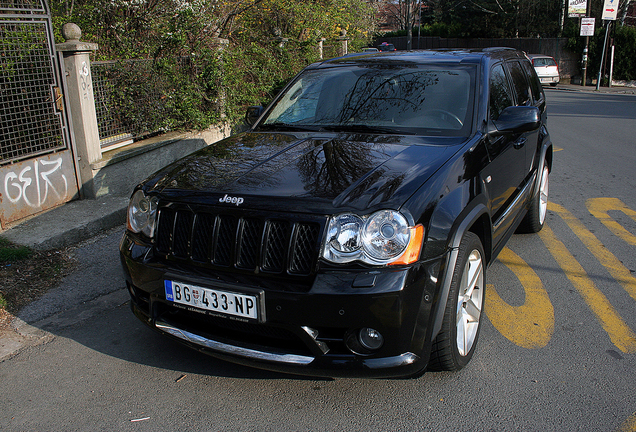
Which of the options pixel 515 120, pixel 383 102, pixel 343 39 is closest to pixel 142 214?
pixel 383 102

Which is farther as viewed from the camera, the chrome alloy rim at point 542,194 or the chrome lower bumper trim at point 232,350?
the chrome alloy rim at point 542,194

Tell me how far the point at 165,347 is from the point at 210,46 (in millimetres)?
6742

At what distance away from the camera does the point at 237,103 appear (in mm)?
9711

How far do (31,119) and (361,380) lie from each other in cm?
469

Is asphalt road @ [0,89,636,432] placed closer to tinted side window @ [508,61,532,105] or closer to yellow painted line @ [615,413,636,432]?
yellow painted line @ [615,413,636,432]

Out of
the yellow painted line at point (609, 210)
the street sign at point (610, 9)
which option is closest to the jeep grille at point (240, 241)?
the yellow painted line at point (609, 210)

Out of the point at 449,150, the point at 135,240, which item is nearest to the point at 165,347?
the point at 135,240

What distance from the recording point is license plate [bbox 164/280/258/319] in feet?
8.89

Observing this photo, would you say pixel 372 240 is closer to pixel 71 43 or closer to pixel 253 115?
pixel 253 115

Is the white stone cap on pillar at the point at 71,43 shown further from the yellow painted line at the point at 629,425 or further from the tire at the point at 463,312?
the yellow painted line at the point at 629,425

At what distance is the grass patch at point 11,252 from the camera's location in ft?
15.7

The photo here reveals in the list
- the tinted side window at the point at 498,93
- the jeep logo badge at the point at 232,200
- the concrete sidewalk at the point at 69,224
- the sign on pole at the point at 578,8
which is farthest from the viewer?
the sign on pole at the point at 578,8

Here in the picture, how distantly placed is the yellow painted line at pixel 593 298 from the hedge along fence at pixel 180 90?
519 centimetres

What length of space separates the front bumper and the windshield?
4.63ft
